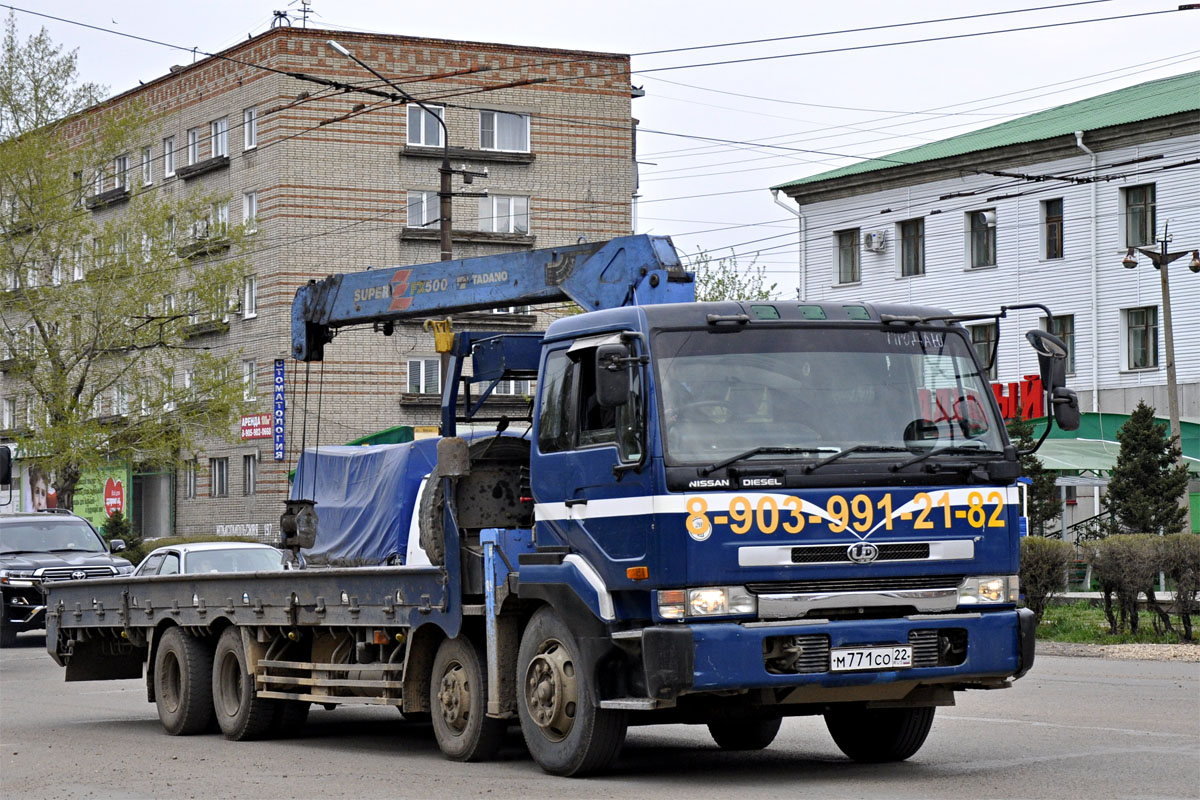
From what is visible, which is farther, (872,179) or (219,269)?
(872,179)

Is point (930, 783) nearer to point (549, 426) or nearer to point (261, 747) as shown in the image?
point (549, 426)

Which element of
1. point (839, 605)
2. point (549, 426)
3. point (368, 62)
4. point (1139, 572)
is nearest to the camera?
point (839, 605)

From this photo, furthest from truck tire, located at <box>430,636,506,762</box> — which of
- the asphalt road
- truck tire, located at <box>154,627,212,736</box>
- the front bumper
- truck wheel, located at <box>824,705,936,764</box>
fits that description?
truck tire, located at <box>154,627,212,736</box>

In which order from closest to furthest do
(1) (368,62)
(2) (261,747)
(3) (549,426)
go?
1. (3) (549,426)
2. (2) (261,747)
3. (1) (368,62)

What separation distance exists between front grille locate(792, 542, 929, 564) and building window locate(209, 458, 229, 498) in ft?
138

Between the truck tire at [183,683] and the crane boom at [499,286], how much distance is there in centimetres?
276

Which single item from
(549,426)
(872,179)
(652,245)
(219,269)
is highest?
(872,179)

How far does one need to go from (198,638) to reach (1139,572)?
12.1 m

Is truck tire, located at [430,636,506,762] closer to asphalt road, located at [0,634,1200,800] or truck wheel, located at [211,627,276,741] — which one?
asphalt road, located at [0,634,1200,800]

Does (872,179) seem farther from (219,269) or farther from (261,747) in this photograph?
(261,747)

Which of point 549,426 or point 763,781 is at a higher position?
point 549,426

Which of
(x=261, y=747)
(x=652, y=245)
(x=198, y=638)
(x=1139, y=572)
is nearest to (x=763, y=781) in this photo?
(x=652, y=245)

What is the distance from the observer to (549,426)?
424 inches

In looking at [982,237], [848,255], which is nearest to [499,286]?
[982,237]
